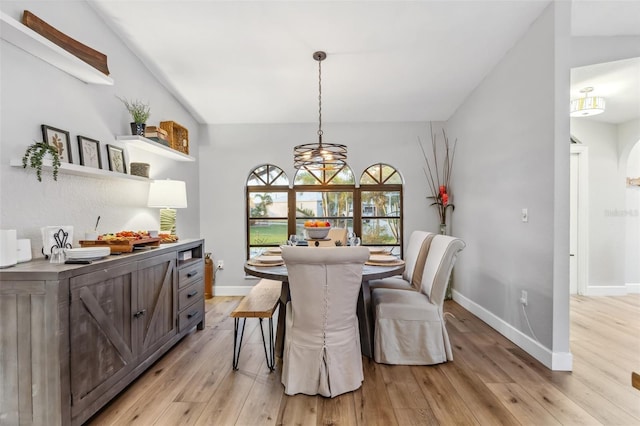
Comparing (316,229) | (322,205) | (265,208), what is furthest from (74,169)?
(322,205)

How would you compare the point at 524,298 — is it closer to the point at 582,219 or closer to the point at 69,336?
the point at 582,219

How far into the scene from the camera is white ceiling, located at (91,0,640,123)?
245 centimetres

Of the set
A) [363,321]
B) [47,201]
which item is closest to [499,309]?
[363,321]

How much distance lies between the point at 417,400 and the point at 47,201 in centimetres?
275

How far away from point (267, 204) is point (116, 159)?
229 centimetres

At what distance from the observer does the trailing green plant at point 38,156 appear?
1768 mm

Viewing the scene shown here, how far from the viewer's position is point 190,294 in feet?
9.87

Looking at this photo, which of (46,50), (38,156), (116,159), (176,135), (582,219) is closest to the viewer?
(38,156)

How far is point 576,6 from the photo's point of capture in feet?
7.81

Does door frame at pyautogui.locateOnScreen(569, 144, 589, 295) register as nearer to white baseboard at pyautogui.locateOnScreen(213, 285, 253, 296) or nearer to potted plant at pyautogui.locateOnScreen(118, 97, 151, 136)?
white baseboard at pyautogui.locateOnScreen(213, 285, 253, 296)

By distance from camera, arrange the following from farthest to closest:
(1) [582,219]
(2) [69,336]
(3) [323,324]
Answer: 1. (1) [582,219]
2. (3) [323,324]
3. (2) [69,336]

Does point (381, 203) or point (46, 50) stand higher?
point (46, 50)

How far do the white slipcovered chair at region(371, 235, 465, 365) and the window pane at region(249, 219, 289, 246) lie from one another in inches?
100

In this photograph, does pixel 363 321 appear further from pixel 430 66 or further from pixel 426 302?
pixel 430 66
